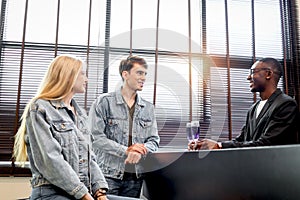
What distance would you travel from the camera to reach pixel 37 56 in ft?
8.72

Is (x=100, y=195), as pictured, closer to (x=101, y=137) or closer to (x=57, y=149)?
(x=57, y=149)

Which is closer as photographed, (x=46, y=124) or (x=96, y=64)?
(x=46, y=124)

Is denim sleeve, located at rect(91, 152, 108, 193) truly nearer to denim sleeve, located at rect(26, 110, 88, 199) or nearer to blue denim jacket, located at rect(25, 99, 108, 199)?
blue denim jacket, located at rect(25, 99, 108, 199)

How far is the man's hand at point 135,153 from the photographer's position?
6.06ft

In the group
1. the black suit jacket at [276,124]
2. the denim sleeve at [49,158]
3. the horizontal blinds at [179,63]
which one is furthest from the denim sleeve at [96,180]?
the horizontal blinds at [179,63]

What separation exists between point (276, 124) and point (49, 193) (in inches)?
53.0

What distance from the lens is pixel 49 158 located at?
4.40ft

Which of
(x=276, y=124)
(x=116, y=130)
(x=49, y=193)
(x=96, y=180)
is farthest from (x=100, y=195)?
(x=276, y=124)

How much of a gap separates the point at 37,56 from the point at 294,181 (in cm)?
217

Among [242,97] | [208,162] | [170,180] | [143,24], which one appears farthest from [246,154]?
[143,24]

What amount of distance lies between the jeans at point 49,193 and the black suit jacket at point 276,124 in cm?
104

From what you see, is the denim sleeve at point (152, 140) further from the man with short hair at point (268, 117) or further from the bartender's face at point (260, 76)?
the bartender's face at point (260, 76)

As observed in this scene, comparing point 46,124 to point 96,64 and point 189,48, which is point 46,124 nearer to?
point 96,64

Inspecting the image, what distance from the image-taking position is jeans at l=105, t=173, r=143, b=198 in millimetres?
1931
